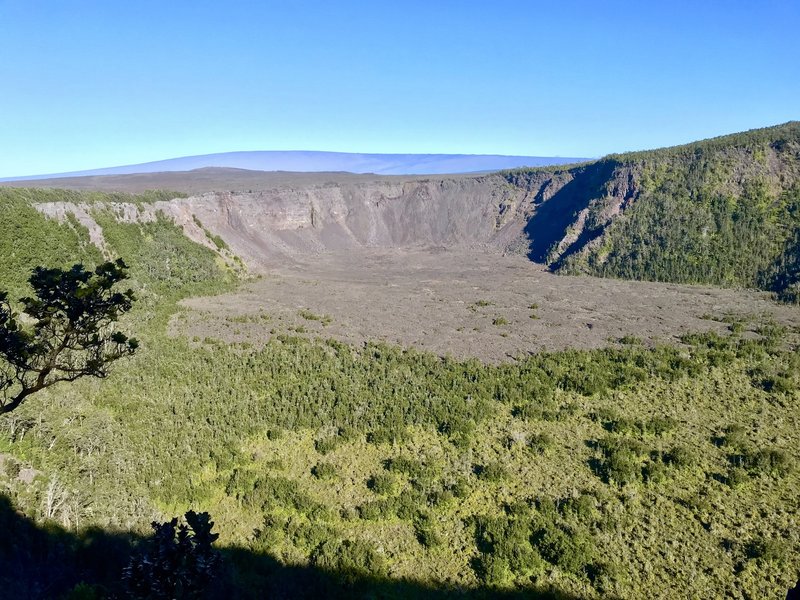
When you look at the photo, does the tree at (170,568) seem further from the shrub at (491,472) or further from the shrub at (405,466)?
the shrub at (491,472)

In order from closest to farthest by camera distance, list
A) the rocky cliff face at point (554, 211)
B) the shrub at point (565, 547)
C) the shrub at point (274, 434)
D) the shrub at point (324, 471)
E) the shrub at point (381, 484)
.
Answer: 1. the shrub at point (565, 547)
2. the shrub at point (381, 484)
3. the shrub at point (324, 471)
4. the shrub at point (274, 434)
5. the rocky cliff face at point (554, 211)

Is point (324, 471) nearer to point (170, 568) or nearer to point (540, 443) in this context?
point (540, 443)

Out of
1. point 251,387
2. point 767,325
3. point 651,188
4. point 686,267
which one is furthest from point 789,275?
point 251,387

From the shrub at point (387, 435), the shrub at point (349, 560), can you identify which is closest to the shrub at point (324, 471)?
the shrub at point (387, 435)

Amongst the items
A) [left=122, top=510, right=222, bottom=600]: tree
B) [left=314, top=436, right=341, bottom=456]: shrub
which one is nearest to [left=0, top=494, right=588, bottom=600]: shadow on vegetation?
[left=122, top=510, right=222, bottom=600]: tree

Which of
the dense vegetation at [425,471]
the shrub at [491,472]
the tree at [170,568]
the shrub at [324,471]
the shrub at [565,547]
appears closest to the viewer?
the tree at [170,568]

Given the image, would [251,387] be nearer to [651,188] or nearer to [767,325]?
[767,325]
